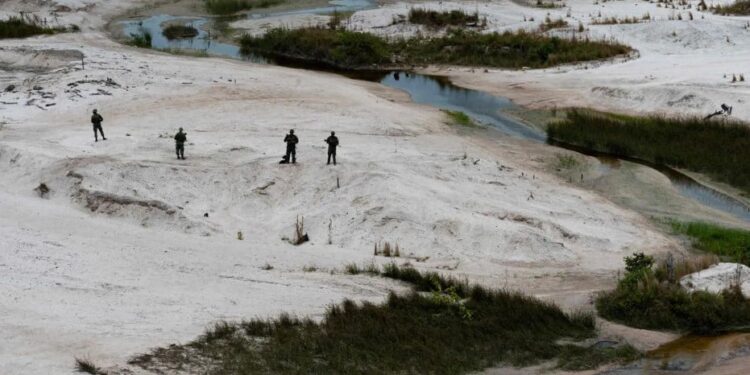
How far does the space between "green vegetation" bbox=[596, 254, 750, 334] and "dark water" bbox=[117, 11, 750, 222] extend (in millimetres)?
9683

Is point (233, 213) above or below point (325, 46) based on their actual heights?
below

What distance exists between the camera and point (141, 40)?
2098 inches

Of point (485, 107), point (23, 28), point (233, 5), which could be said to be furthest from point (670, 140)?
point (233, 5)

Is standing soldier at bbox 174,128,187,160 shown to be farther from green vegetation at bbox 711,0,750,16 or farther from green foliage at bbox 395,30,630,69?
green vegetation at bbox 711,0,750,16

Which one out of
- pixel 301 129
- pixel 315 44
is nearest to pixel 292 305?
pixel 301 129

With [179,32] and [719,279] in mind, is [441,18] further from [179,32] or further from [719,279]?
[719,279]

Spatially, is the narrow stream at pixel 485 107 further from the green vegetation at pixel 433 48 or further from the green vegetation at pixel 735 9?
the green vegetation at pixel 735 9

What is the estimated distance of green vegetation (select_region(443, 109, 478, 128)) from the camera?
1505 inches

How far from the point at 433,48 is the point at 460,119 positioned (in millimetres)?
16559

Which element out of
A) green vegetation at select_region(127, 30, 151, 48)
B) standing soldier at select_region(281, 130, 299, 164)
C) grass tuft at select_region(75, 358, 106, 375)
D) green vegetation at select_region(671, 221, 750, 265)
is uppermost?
green vegetation at select_region(127, 30, 151, 48)

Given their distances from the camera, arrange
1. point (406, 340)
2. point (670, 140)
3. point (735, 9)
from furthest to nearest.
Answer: point (735, 9), point (670, 140), point (406, 340)

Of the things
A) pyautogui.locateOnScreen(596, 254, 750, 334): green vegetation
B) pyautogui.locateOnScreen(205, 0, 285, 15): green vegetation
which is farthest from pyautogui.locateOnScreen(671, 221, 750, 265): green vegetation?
pyautogui.locateOnScreen(205, 0, 285, 15): green vegetation

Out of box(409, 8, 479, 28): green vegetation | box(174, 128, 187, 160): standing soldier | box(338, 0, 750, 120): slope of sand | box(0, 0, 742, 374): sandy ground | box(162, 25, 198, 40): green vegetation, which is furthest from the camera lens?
box(162, 25, 198, 40): green vegetation

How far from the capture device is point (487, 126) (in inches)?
1521
